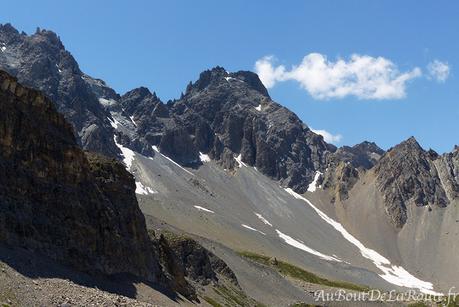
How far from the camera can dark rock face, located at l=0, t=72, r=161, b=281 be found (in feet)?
200

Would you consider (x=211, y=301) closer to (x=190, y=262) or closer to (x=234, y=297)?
(x=234, y=297)

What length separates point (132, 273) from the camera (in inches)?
2899

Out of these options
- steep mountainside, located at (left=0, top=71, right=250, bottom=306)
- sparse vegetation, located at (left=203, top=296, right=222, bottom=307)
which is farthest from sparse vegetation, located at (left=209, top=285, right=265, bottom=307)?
steep mountainside, located at (left=0, top=71, right=250, bottom=306)

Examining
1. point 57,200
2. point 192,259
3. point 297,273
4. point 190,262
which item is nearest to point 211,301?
point 190,262

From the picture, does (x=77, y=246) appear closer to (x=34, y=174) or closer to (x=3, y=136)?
(x=34, y=174)

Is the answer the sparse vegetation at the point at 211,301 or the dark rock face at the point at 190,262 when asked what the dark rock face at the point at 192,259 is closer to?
the dark rock face at the point at 190,262

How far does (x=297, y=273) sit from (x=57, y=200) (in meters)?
129

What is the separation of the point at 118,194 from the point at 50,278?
1230 inches

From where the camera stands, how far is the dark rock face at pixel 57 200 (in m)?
61.0

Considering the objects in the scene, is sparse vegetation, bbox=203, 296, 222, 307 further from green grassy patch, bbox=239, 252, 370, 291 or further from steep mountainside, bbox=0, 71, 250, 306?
green grassy patch, bbox=239, 252, 370, 291

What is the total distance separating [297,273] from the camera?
18575cm

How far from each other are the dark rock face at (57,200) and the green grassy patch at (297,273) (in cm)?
10672

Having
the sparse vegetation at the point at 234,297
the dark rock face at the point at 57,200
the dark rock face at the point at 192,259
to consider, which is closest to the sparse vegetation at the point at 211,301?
the sparse vegetation at the point at 234,297

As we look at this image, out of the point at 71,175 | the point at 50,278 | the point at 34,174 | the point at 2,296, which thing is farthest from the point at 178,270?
the point at 2,296
